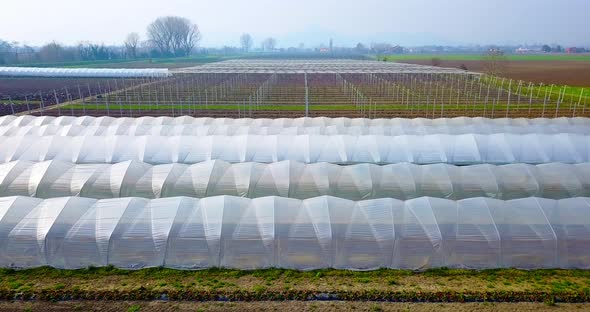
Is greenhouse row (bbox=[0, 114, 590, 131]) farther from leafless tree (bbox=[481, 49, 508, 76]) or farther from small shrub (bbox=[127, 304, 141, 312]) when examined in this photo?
leafless tree (bbox=[481, 49, 508, 76])

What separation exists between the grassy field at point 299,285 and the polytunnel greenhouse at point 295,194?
1.06ft

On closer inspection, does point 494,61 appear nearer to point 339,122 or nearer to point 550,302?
point 339,122

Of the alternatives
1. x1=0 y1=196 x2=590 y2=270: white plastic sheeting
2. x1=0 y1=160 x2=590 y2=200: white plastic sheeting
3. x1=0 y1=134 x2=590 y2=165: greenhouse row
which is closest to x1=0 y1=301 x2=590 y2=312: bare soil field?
x1=0 y1=196 x2=590 y2=270: white plastic sheeting

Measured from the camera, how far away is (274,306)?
9898mm

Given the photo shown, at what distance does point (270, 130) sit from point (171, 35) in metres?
134

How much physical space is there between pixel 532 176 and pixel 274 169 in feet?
29.1

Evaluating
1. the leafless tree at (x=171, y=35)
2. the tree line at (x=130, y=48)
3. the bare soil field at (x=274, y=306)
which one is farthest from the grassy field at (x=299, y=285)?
the leafless tree at (x=171, y=35)

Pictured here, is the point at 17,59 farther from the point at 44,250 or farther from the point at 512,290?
the point at 512,290

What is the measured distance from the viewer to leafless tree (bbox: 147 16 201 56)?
465ft

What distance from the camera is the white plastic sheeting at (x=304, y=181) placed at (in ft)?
47.9

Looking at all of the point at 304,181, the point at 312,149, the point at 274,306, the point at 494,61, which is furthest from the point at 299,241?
the point at 494,61

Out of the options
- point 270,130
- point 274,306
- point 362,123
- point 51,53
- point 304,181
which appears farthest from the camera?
point 51,53

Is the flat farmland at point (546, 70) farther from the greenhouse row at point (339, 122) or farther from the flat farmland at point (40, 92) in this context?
the flat farmland at point (40, 92)

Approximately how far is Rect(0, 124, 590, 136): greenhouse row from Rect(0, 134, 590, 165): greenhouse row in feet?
5.53
